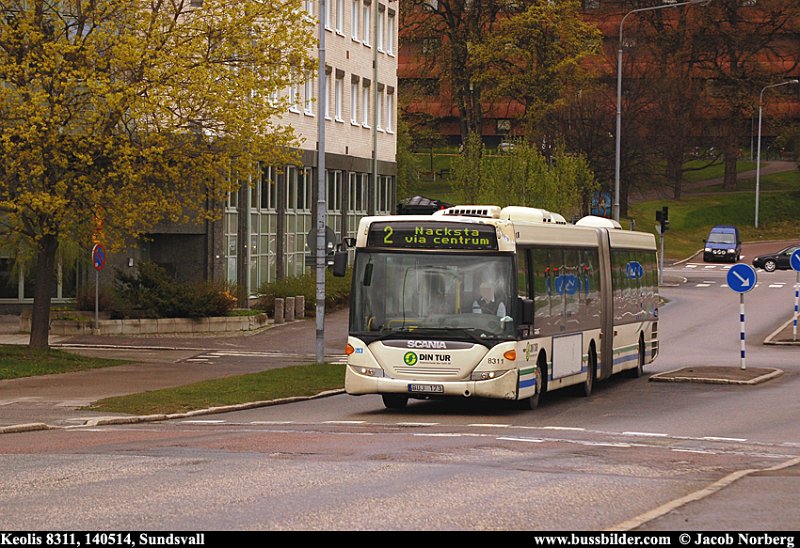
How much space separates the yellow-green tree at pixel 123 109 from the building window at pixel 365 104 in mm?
31479

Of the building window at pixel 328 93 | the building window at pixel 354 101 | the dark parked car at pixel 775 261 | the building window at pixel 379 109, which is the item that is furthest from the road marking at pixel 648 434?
the dark parked car at pixel 775 261

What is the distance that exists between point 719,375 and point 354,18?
36.2 metres

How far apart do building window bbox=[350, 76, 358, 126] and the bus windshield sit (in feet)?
136

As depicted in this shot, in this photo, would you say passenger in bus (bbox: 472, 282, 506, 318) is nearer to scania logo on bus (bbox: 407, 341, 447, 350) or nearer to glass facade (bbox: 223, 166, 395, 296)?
scania logo on bus (bbox: 407, 341, 447, 350)

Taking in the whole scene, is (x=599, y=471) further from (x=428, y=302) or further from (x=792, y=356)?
(x=792, y=356)

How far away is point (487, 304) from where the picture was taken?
21844mm

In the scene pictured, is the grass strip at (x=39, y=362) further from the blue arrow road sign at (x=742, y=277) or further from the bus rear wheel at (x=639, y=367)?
the blue arrow road sign at (x=742, y=277)

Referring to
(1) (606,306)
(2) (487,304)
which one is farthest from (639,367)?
(2) (487,304)

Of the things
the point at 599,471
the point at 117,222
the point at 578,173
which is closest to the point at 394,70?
the point at 578,173

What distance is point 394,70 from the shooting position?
2753 inches

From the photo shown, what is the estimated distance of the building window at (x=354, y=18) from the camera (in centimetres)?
6228

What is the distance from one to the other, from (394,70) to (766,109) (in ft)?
128

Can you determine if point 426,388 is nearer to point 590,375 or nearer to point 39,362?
point 590,375

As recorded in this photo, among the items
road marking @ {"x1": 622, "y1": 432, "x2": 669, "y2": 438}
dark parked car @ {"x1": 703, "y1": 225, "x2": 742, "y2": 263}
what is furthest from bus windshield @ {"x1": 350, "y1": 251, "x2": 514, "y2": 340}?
dark parked car @ {"x1": 703, "y1": 225, "x2": 742, "y2": 263}
